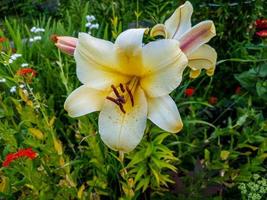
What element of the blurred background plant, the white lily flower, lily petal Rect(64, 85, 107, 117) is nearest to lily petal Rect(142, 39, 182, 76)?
the white lily flower

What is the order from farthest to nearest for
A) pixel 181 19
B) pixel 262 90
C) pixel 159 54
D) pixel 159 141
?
pixel 262 90 → pixel 159 141 → pixel 181 19 → pixel 159 54

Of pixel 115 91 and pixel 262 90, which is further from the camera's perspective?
pixel 262 90

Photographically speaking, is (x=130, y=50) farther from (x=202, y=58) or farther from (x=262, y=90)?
(x=262, y=90)

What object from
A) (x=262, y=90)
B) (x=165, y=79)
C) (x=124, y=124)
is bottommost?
(x=262, y=90)

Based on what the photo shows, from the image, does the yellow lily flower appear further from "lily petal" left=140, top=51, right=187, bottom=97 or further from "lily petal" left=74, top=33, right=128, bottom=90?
"lily petal" left=74, top=33, right=128, bottom=90

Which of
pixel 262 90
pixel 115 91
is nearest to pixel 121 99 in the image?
pixel 115 91

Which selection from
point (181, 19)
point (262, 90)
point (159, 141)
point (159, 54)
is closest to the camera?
point (159, 54)

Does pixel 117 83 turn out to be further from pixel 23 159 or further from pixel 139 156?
pixel 23 159
